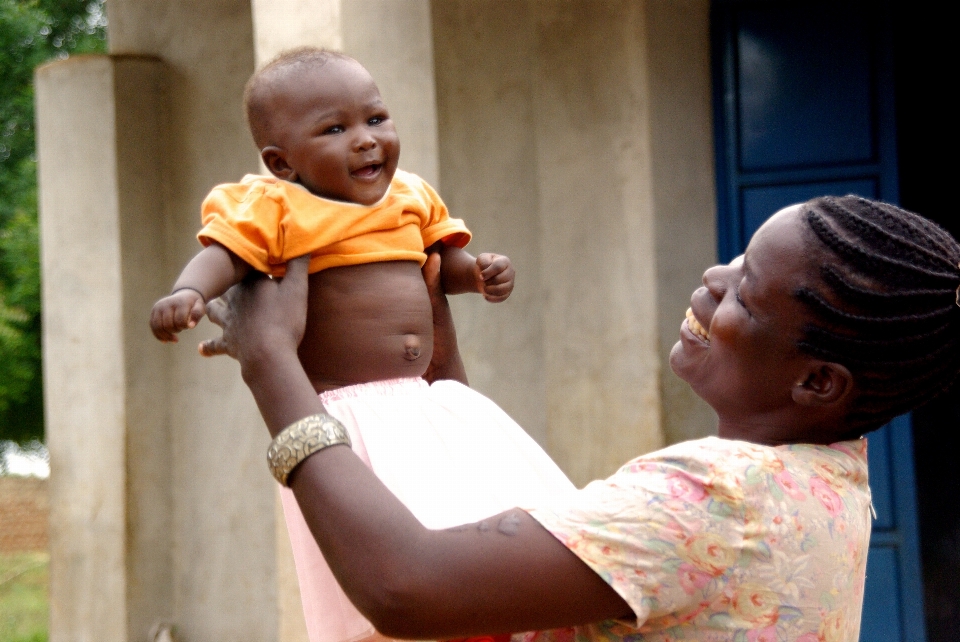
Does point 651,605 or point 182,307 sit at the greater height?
point 182,307

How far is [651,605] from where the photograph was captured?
1.28 m

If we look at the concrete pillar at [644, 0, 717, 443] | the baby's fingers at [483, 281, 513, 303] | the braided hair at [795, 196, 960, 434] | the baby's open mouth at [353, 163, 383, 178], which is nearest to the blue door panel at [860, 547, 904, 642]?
the concrete pillar at [644, 0, 717, 443]

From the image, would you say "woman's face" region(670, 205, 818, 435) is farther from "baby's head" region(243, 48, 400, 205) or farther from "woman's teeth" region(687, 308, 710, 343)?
"baby's head" region(243, 48, 400, 205)

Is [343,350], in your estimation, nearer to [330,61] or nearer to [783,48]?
[330,61]

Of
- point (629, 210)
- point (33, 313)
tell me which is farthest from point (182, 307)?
point (33, 313)

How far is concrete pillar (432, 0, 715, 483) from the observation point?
4.40m

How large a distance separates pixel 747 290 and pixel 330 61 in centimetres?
90

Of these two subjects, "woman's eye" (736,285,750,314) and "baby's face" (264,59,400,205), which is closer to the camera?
"woman's eye" (736,285,750,314)

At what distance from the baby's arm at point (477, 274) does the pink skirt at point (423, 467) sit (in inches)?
9.0

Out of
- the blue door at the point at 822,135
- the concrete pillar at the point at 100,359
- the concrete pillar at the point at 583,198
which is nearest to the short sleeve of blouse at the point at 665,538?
the concrete pillar at the point at 583,198

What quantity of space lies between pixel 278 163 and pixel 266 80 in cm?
14

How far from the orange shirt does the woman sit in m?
0.36

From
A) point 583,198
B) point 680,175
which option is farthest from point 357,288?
point 680,175

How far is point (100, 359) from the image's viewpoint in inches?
198
